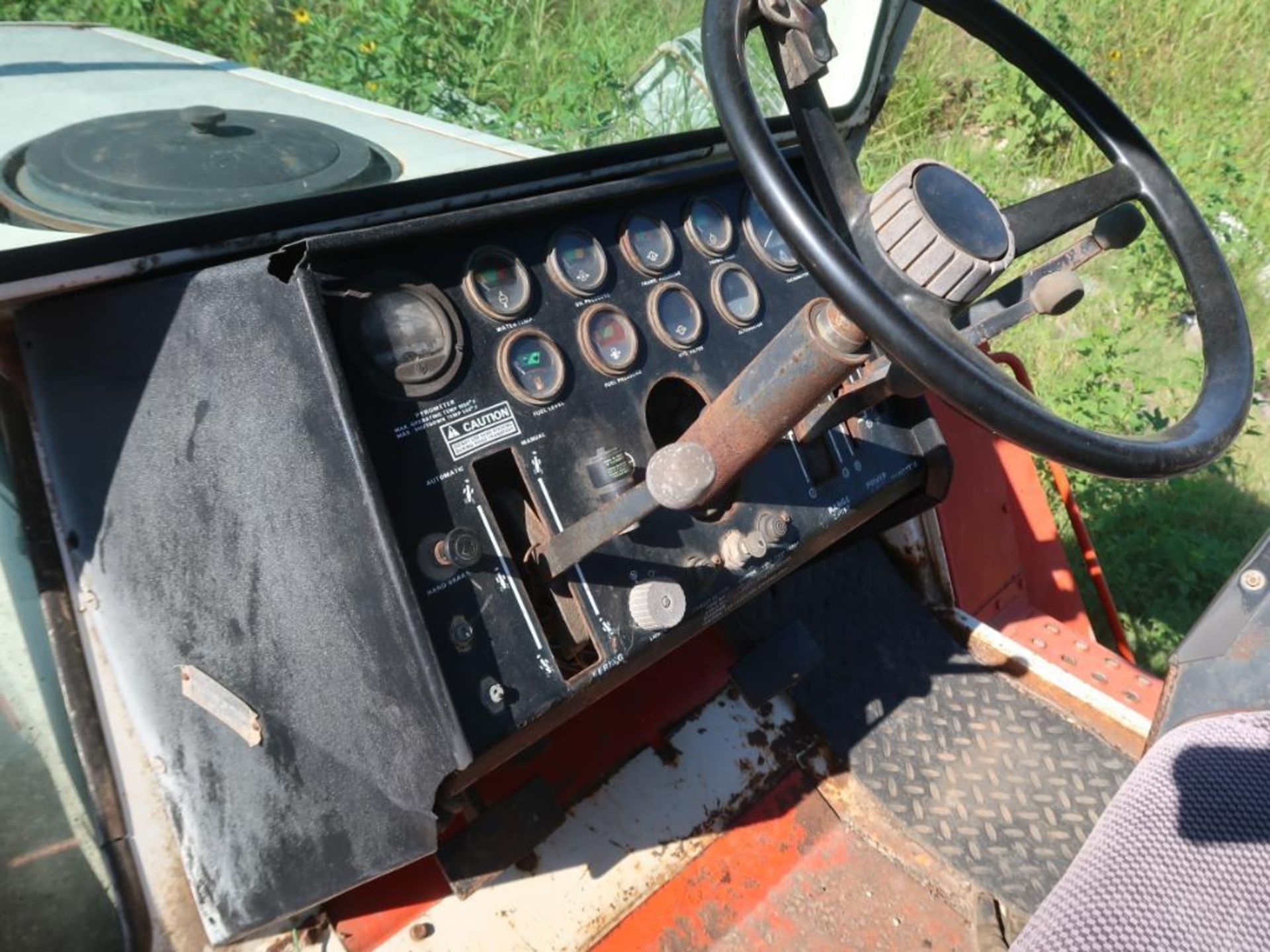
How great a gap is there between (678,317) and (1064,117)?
3552 millimetres

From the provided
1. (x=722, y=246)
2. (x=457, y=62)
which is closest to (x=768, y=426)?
(x=722, y=246)

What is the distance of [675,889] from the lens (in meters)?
1.68

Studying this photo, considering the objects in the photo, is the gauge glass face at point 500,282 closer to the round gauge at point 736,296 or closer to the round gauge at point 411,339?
the round gauge at point 411,339

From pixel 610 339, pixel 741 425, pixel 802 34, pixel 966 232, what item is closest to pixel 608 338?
pixel 610 339

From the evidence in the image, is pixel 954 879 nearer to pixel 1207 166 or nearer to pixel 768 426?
pixel 768 426

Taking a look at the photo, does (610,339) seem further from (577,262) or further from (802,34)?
(802,34)

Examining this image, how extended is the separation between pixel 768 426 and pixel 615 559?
1.05 feet

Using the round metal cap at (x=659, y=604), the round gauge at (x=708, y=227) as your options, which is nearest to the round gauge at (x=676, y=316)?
the round gauge at (x=708, y=227)

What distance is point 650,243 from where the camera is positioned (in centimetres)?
151

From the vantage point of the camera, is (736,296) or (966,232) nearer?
(966,232)

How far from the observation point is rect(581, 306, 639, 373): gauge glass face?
140 centimetres

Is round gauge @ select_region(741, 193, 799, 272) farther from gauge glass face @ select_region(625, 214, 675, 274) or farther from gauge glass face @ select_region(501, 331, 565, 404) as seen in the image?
gauge glass face @ select_region(501, 331, 565, 404)

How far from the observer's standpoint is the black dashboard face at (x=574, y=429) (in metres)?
1.20

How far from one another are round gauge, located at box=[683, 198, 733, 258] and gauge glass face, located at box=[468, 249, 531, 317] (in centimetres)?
34
